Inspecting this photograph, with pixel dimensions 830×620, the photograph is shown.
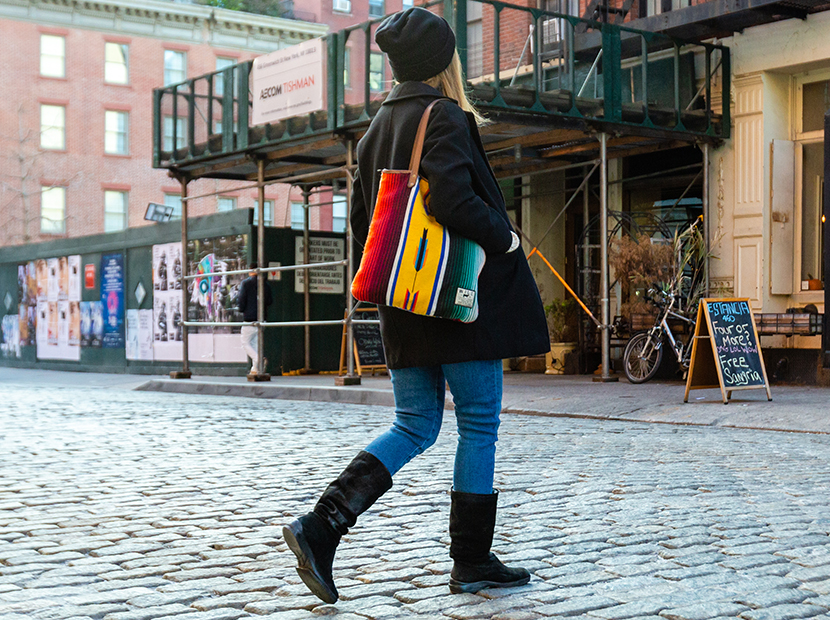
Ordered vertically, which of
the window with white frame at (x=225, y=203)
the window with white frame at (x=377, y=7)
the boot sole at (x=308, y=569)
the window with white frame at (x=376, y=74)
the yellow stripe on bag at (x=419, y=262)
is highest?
the window with white frame at (x=377, y=7)

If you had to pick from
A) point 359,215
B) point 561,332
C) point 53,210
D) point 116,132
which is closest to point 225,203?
point 116,132

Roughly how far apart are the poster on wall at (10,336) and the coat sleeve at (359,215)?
74.9 ft

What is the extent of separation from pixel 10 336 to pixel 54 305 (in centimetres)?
280

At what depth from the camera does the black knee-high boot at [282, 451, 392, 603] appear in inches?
131

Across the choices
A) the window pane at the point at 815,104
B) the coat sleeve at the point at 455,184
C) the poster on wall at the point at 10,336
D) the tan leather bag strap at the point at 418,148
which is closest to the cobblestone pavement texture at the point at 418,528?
the coat sleeve at the point at 455,184

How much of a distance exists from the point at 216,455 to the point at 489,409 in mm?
4303

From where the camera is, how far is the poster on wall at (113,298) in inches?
822

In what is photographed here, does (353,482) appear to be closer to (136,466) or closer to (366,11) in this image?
(136,466)

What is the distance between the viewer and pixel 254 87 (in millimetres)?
14273

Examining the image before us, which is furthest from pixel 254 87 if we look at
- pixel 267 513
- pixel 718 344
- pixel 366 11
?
pixel 366 11

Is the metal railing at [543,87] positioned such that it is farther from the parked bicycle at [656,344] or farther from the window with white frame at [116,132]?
the window with white frame at [116,132]

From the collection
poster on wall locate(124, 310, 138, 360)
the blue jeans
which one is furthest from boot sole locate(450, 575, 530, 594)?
poster on wall locate(124, 310, 138, 360)

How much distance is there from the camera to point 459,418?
11.8 feet

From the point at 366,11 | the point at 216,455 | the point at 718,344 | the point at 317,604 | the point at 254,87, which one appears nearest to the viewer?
the point at 317,604
